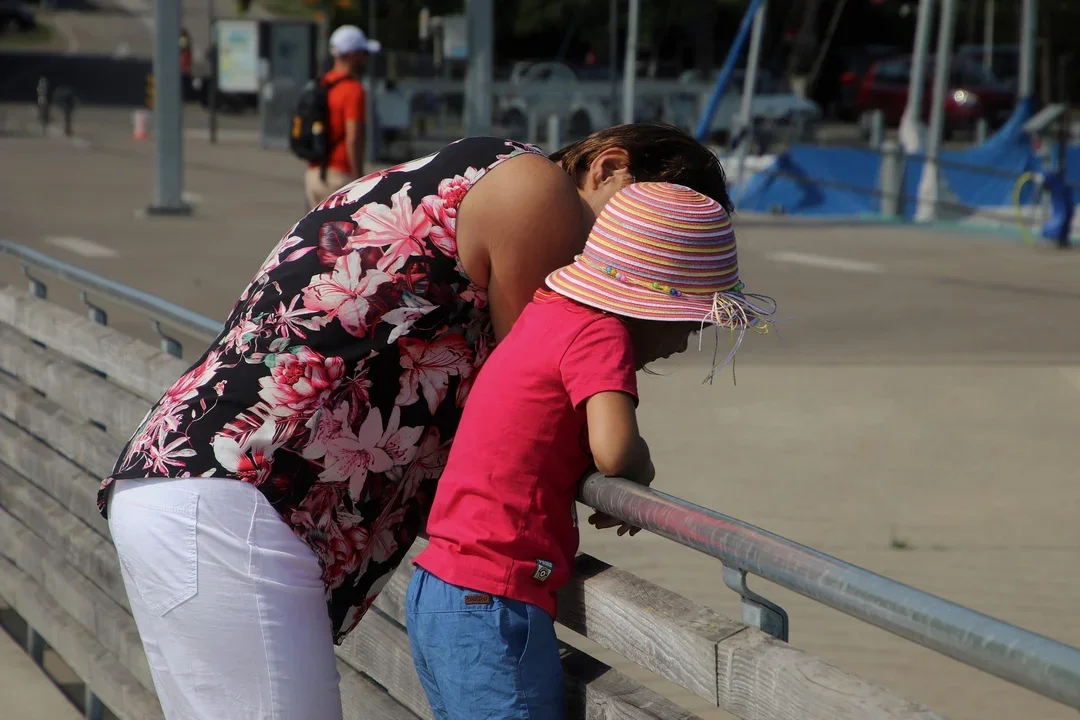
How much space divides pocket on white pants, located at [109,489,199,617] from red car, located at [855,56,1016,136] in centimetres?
3208

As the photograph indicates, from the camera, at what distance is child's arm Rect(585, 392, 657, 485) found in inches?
75.7

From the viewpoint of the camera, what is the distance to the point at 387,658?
2680mm

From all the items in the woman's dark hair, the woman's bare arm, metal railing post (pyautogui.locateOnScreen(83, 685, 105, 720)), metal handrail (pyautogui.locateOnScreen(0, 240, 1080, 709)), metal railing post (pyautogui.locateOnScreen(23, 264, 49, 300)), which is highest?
the woman's dark hair

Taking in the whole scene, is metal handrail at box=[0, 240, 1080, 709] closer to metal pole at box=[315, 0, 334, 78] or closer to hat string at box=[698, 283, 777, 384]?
hat string at box=[698, 283, 777, 384]

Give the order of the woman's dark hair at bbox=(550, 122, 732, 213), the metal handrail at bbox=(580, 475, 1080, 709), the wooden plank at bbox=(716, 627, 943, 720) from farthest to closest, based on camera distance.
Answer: the woman's dark hair at bbox=(550, 122, 732, 213) < the wooden plank at bbox=(716, 627, 943, 720) < the metal handrail at bbox=(580, 475, 1080, 709)

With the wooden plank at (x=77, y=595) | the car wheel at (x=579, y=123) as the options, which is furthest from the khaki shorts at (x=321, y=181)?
the car wheel at (x=579, y=123)

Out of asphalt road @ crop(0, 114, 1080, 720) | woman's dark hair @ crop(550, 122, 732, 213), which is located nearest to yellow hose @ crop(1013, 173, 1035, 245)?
asphalt road @ crop(0, 114, 1080, 720)

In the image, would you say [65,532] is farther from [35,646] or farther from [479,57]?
[479,57]

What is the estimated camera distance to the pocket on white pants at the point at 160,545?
2.06 m

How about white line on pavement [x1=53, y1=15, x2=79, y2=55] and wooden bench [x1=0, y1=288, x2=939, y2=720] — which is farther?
white line on pavement [x1=53, y1=15, x2=79, y2=55]

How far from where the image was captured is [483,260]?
6.72 feet

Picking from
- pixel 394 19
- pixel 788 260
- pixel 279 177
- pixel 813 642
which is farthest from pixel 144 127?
pixel 813 642

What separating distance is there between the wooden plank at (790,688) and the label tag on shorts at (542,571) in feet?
0.90

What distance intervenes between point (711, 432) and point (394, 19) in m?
33.3
